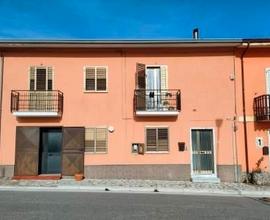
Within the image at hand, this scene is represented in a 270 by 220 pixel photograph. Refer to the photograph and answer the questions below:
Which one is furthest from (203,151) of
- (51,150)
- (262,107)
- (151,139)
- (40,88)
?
(40,88)

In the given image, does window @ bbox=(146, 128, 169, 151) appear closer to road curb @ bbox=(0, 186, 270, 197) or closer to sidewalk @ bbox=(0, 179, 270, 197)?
sidewalk @ bbox=(0, 179, 270, 197)

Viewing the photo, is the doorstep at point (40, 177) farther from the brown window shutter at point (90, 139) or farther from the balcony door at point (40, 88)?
the balcony door at point (40, 88)

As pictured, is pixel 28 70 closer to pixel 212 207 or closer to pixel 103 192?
pixel 103 192

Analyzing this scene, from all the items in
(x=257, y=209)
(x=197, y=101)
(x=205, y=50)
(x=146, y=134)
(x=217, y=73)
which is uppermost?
(x=205, y=50)

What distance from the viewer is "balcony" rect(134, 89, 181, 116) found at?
57.1 ft

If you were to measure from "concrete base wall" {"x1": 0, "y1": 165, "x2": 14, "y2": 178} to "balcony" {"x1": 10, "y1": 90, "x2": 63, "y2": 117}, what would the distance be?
8.23 feet

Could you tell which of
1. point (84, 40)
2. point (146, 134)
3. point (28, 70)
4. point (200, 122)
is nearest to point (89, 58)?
point (84, 40)

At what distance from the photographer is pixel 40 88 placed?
17734 millimetres

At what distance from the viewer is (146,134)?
58.1 feet

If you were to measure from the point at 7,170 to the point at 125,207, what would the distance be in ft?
30.3

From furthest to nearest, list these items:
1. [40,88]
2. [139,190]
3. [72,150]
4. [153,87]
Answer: [153,87]
[40,88]
[72,150]
[139,190]

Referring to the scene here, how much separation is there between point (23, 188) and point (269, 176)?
35.5 ft

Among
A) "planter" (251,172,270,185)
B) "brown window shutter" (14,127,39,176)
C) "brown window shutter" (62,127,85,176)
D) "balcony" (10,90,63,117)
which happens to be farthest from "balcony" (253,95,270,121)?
"brown window shutter" (14,127,39,176)

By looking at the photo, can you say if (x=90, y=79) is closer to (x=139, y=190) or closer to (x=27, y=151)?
(x=27, y=151)
